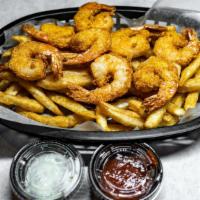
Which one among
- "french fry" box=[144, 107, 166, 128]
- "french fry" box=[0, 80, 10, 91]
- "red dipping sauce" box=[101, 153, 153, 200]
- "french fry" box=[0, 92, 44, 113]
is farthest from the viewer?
"french fry" box=[0, 80, 10, 91]

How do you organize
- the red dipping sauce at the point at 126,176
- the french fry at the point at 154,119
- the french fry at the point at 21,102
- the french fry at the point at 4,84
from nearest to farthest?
the red dipping sauce at the point at 126,176 < the french fry at the point at 154,119 < the french fry at the point at 21,102 < the french fry at the point at 4,84

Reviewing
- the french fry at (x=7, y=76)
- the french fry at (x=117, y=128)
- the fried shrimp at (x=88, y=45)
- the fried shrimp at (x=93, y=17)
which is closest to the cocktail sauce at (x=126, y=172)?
the french fry at (x=117, y=128)

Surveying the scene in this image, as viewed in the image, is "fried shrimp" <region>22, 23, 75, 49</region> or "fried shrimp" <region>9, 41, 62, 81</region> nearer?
"fried shrimp" <region>9, 41, 62, 81</region>

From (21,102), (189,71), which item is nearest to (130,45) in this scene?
(189,71)

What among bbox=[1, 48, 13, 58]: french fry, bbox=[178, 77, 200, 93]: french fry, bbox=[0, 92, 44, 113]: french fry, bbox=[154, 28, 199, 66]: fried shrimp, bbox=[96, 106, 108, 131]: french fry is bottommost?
bbox=[96, 106, 108, 131]: french fry

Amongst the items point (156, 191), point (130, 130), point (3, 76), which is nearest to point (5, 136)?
point (3, 76)

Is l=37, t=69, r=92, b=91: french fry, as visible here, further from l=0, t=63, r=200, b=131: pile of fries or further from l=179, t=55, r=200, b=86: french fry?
l=179, t=55, r=200, b=86: french fry

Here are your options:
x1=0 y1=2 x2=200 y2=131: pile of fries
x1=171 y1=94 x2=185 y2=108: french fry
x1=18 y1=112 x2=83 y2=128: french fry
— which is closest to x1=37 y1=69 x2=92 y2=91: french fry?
x1=0 y1=2 x2=200 y2=131: pile of fries

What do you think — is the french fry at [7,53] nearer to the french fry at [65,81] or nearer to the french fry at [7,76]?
the french fry at [7,76]
